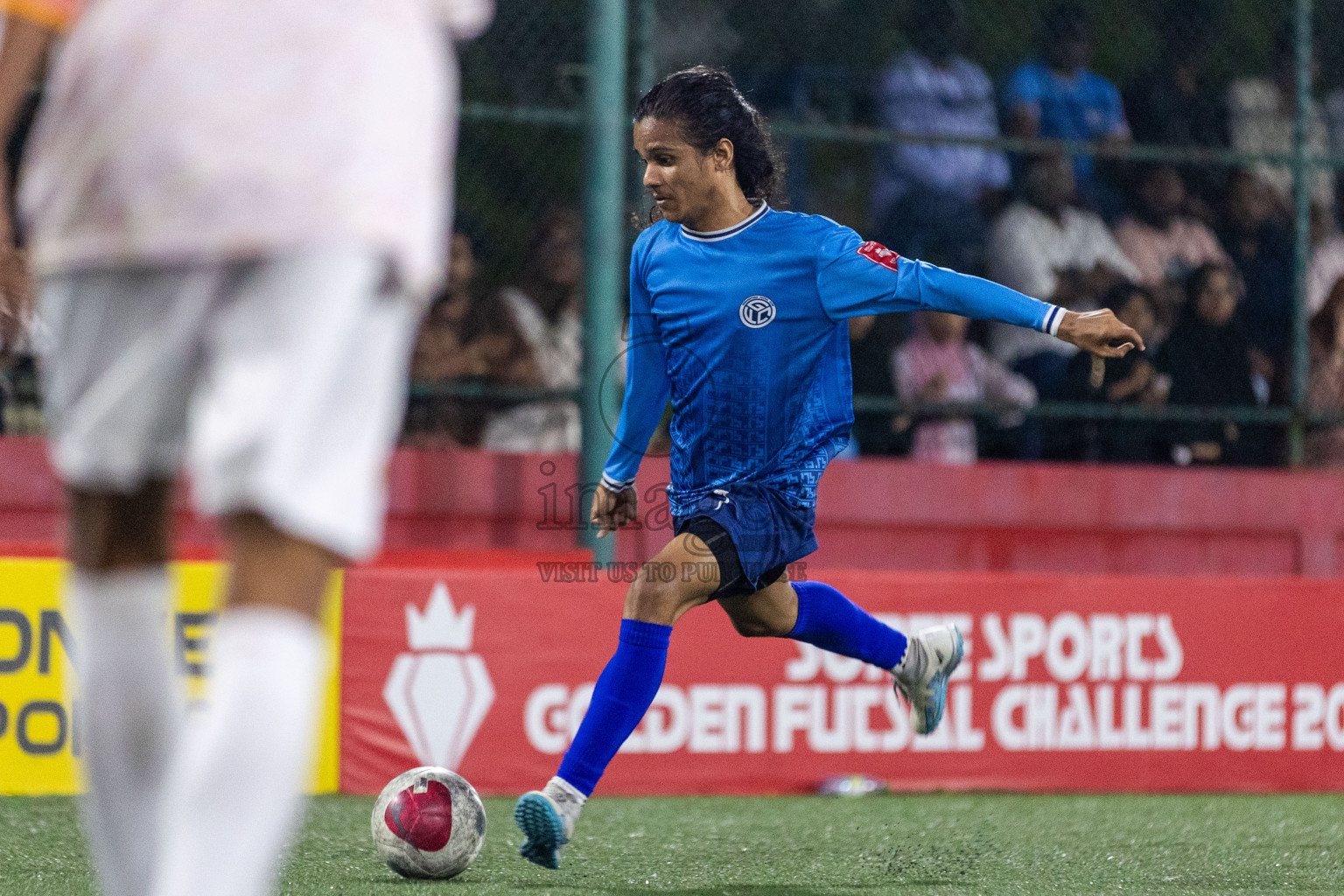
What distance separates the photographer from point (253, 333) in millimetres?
1856

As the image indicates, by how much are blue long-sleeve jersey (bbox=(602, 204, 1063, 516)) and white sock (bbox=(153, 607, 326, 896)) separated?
2662 mm

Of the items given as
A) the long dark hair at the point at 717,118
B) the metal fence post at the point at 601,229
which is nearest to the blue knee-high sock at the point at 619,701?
the long dark hair at the point at 717,118

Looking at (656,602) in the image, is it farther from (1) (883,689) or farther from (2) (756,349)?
(1) (883,689)

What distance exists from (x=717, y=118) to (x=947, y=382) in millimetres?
3160

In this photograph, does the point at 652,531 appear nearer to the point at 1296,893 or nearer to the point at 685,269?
the point at 685,269

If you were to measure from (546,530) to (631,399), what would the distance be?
7.29 ft

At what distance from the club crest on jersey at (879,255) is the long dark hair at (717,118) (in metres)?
0.41

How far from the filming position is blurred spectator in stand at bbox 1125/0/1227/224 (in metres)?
8.11

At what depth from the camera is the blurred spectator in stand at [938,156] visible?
7578 mm

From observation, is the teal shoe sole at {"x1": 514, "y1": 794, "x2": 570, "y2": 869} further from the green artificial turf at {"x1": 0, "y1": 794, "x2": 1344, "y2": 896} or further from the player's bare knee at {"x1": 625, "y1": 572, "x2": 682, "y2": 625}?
the player's bare knee at {"x1": 625, "y1": 572, "x2": 682, "y2": 625}

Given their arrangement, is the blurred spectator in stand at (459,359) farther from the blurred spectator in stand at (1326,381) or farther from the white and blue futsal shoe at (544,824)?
the blurred spectator in stand at (1326,381)

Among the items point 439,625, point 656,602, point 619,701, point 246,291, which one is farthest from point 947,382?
point 246,291

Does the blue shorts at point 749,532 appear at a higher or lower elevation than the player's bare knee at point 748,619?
→ higher

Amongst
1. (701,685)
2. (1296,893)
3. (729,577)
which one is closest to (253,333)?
(729,577)
